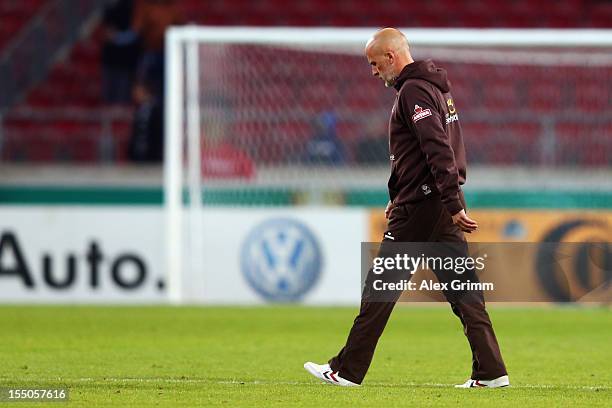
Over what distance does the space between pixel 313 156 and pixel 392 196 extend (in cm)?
854

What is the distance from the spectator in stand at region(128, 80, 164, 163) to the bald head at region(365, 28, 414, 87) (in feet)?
33.1

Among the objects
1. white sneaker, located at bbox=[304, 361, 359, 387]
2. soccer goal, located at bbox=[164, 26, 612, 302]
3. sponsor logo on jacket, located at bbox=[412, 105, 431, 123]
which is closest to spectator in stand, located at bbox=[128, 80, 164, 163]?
soccer goal, located at bbox=[164, 26, 612, 302]

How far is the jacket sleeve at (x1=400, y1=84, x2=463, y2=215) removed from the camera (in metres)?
6.68

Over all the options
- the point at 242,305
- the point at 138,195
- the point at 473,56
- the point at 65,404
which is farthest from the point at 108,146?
the point at 65,404

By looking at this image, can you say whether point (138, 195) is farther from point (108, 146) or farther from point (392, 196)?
point (392, 196)

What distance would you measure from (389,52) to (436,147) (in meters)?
0.59

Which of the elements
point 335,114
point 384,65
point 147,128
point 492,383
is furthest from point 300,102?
point 492,383

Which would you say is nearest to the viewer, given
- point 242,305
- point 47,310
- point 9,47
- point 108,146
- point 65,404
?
point 65,404

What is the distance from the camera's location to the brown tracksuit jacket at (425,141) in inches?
263

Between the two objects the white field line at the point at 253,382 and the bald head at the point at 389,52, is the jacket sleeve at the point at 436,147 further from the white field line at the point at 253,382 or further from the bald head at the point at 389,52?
the white field line at the point at 253,382

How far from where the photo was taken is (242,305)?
14258mm

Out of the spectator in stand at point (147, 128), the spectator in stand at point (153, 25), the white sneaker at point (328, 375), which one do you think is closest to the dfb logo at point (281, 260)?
the spectator in stand at point (147, 128)

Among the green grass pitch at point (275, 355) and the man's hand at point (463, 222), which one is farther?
the green grass pitch at point (275, 355)

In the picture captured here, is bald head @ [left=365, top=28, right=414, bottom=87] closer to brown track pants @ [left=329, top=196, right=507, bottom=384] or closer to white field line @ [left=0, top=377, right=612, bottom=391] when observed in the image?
brown track pants @ [left=329, top=196, right=507, bottom=384]
